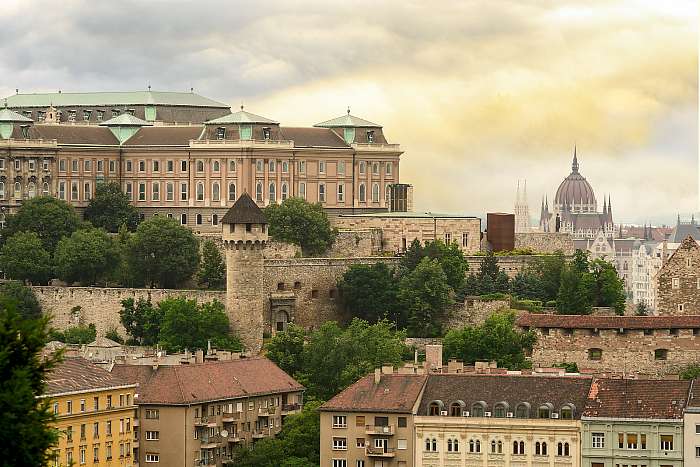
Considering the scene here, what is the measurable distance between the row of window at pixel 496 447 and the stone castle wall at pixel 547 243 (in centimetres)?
4966

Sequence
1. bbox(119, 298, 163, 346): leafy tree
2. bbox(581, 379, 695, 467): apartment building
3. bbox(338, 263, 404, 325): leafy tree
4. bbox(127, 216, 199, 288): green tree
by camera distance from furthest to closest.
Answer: bbox(127, 216, 199, 288): green tree, bbox(338, 263, 404, 325): leafy tree, bbox(119, 298, 163, 346): leafy tree, bbox(581, 379, 695, 467): apartment building

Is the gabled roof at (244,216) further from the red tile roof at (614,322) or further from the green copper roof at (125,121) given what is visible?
the green copper roof at (125,121)

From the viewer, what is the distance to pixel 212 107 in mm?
167125

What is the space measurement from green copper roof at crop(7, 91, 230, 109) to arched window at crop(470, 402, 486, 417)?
73.6 meters

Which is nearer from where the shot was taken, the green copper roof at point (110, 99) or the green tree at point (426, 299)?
the green tree at point (426, 299)

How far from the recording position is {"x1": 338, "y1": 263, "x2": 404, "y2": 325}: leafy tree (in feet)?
424

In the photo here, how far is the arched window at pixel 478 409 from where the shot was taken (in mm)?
96062

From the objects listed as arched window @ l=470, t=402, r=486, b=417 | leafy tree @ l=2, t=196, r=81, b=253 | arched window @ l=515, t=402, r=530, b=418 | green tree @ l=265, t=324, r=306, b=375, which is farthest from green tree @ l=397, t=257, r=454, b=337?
arched window @ l=515, t=402, r=530, b=418

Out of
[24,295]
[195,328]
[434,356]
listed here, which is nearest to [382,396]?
[434,356]

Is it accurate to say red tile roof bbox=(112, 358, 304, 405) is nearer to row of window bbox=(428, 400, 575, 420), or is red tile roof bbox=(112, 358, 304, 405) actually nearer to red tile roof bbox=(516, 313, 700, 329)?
row of window bbox=(428, 400, 575, 420)

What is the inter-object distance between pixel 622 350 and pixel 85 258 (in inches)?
1277

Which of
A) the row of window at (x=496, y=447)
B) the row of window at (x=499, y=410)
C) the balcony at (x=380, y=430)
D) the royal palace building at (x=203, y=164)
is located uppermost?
the royal palace building at (x=203, y=164)

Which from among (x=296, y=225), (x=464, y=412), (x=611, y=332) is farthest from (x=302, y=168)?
(x=464, y=412)

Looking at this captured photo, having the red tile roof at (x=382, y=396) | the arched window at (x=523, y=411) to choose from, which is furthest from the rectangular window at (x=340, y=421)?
the arched window at (x=523, y=411)
